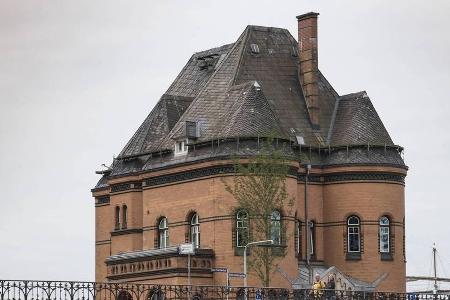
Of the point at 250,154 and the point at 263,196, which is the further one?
the point at 250,154

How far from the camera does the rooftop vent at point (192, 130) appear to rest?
89625 mm

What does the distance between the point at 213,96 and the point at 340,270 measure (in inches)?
Result: 454

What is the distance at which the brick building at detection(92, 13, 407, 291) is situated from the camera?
286 feet

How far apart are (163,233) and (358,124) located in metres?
12.1

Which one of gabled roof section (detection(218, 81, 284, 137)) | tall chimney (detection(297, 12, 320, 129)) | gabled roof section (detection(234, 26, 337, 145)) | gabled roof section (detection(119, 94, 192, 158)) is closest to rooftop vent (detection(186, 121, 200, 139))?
gabled roof section (detection(218, 81, 284, 137))

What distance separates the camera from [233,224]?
86688mm

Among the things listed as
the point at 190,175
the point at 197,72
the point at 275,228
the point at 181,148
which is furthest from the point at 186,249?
the point at 197,72

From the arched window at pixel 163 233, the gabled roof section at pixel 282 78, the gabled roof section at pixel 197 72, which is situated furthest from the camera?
the gabled roof section at pixel 197 72

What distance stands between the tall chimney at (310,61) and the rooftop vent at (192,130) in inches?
290

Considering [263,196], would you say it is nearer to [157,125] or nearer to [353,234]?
[353,234]

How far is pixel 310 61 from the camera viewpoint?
94.3m

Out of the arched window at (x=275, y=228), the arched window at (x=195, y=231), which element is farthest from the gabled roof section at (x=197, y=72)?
the arched window at (x=275, y=228)

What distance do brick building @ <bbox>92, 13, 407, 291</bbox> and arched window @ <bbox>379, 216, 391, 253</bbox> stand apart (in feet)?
0.25

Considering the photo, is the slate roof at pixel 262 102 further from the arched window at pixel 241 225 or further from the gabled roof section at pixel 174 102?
the arched window at pixel 241 225
